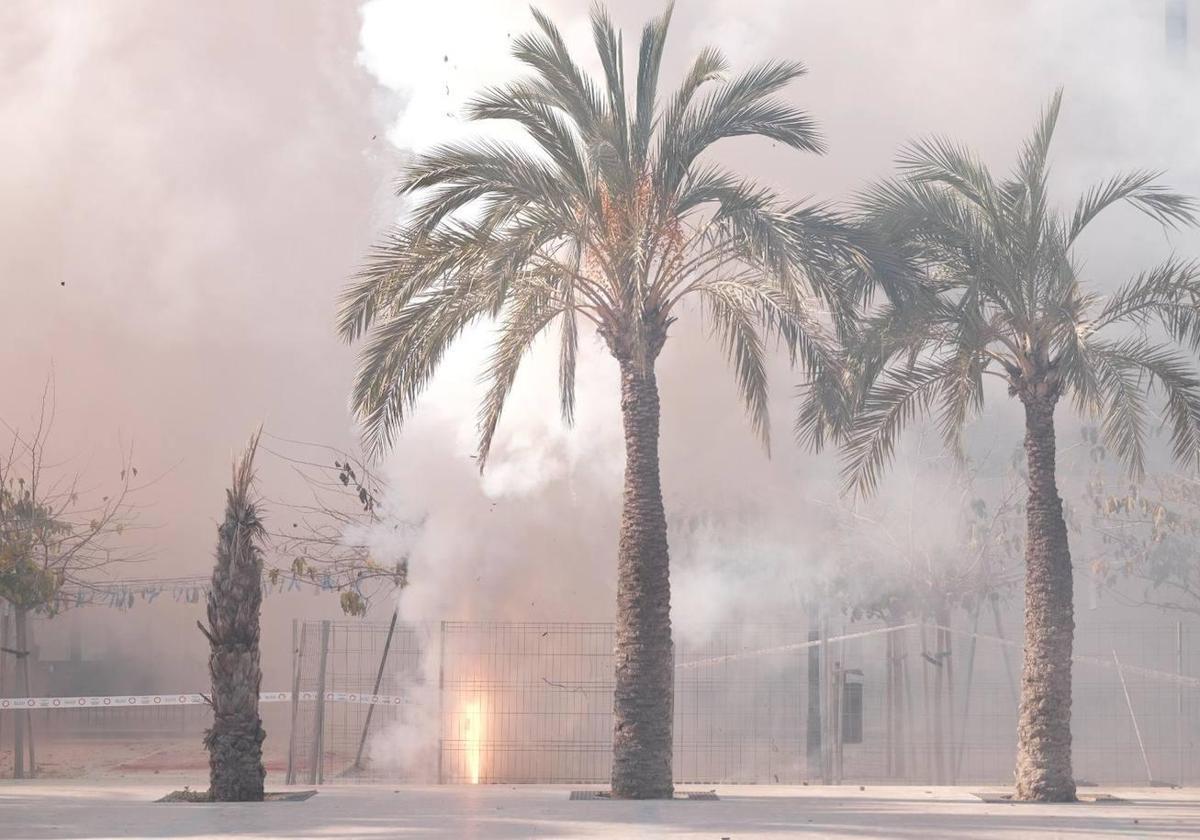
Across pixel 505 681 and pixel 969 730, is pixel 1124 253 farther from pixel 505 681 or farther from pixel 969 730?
pixel 505 681

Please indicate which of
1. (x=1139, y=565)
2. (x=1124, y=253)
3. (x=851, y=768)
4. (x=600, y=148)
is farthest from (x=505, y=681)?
(x=1124, y=253)

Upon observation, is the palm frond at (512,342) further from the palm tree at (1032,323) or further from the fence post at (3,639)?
the fence post at (3,639)

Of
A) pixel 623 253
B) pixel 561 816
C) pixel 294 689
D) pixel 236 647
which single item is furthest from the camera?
pixel 294 689

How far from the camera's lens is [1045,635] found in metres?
16.0

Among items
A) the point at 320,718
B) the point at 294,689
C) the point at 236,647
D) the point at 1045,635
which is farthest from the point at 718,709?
the point at 236,647

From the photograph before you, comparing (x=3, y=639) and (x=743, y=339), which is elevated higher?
(x=743, y=339)

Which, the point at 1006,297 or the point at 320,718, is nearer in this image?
the point at 1006,297

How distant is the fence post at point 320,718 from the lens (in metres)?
17.8

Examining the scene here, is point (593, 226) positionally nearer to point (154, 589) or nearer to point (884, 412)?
point (884, 412)

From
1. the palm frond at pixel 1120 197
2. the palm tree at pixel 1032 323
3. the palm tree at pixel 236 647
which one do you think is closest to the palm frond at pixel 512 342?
the palm tree at pixel 236 647

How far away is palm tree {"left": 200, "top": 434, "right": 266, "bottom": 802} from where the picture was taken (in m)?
14.2

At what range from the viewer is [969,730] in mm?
27094

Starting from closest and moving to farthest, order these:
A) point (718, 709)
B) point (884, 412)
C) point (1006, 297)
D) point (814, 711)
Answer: point (1006, 297), point (884, 412), point (814, 711), point (718, 709)

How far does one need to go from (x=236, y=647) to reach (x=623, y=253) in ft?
17.5
